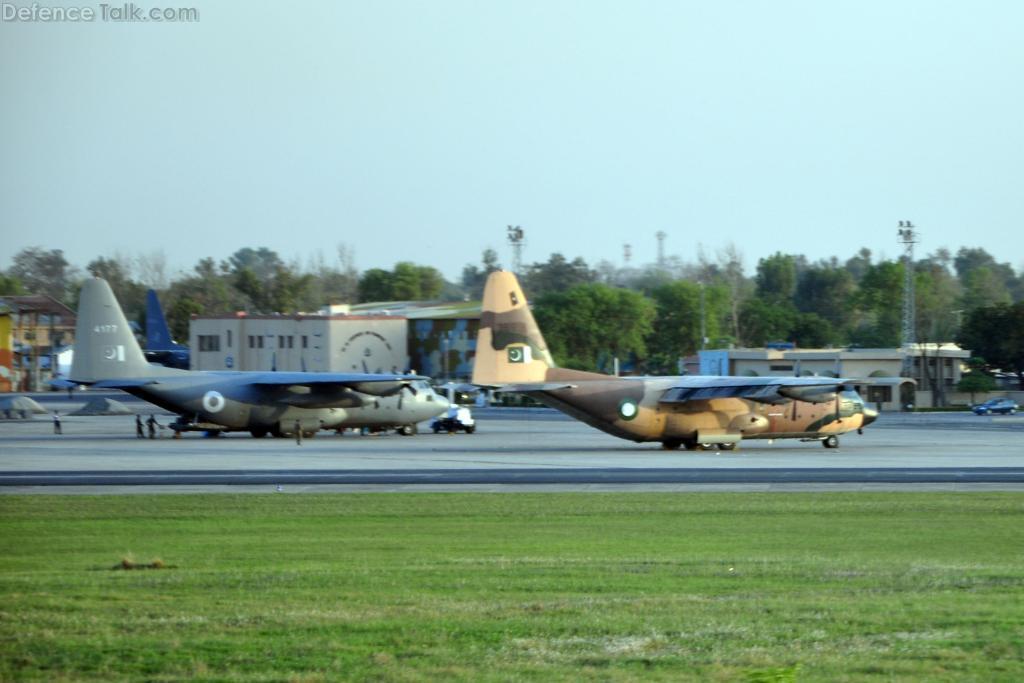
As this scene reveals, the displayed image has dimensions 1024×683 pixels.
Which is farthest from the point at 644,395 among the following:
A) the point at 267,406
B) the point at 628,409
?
the point at 267,406

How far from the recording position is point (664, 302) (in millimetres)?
148625

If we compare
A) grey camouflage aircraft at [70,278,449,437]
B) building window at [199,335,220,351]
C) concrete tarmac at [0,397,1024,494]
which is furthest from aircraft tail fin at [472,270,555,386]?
building window at [199,335,220,351]

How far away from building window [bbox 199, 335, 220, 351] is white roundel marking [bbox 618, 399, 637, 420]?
247ft

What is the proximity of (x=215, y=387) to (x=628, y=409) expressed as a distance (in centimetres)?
2072

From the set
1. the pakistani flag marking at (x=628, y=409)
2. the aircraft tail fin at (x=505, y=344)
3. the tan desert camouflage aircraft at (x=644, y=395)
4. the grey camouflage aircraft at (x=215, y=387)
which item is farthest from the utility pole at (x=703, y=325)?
the pakistani flag marking at (x=628, y=409)

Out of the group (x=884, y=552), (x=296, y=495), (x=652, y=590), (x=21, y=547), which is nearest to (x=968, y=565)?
(x=884, y=552)

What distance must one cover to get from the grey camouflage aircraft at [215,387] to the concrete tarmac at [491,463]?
1283 mm

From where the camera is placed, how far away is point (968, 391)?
352 ft

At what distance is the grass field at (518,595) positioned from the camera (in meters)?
13.2

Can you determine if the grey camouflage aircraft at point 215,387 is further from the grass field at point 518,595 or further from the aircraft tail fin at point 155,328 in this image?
the aircraft tail fin at point 155,328

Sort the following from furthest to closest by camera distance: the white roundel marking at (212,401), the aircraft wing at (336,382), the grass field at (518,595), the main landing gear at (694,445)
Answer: the aircraft wing at (336,382)
the white roundel marking at (212,401)
the main landing gear at (694,445)
the grass field at (518,595)

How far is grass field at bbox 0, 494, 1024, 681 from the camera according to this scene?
1325 centimetres

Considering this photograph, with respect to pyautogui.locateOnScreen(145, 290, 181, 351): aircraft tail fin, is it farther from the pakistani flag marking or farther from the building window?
the pakistani flag marking

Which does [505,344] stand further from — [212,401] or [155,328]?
[155,328]
